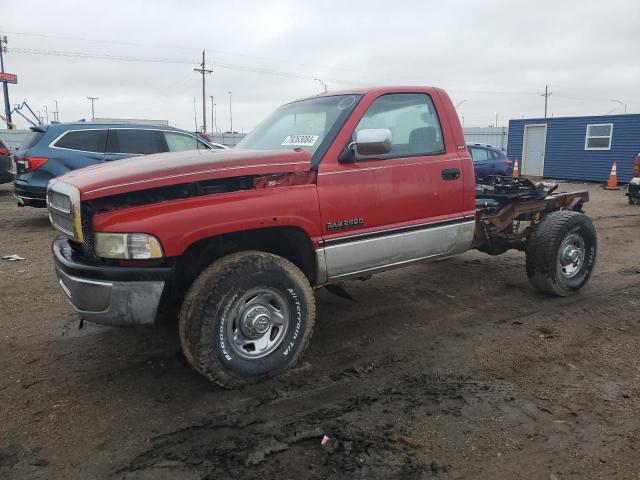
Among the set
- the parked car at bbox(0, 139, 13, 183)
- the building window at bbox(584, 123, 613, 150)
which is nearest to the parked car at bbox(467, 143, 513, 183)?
the building window at bbox(584, 123, 613, 150)

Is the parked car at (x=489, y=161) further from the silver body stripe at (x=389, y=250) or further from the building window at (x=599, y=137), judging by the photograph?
the silver body stripe at (x=389, y=250)

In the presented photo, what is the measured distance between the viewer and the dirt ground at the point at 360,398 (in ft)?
8.40

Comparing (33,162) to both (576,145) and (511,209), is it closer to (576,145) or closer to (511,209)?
(511,209)

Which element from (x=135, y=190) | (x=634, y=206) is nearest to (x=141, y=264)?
(x=135, y=190)

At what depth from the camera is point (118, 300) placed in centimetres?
298

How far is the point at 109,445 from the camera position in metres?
2.71

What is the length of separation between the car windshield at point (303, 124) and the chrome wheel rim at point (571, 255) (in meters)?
2.82

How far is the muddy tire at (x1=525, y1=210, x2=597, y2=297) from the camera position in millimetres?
5031

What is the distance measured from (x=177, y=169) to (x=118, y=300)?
34.4 inches

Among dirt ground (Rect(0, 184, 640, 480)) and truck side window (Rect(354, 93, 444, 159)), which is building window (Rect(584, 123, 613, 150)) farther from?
truck side window (Rect(354, 93, 444, 159))

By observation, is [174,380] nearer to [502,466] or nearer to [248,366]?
[248,366]

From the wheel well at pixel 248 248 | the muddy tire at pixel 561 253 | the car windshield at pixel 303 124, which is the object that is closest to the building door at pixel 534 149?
the muddy tire at pixel 561 253

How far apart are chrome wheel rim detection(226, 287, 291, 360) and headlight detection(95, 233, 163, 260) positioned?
0.63 metres

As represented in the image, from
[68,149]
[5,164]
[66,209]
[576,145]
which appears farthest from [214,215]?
[576,145]
